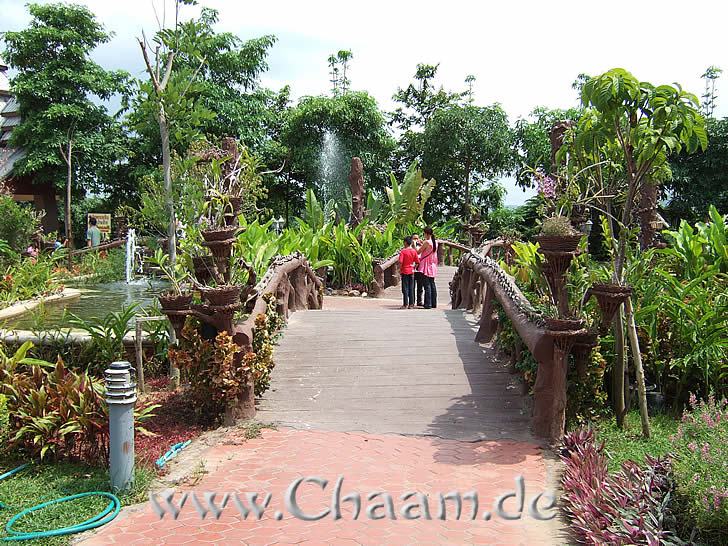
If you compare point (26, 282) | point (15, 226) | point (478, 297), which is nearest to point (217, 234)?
point (478, 297)

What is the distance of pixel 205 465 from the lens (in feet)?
16.0

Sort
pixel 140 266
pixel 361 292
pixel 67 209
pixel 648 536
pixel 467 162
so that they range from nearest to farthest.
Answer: pixel 648 536 < pixel 361 292 < pixel 140 266 < pixel 67 209 < pixel 467 162

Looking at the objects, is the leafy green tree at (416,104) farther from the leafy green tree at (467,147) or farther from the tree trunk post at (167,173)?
the tree trunk post at (167,173)

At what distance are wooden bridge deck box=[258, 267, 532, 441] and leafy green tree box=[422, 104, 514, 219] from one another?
696 inches

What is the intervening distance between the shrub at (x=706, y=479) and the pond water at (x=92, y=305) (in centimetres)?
612

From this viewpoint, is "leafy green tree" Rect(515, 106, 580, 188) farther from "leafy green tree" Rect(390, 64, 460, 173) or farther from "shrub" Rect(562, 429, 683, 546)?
"shrub" Rect(562, 429, 683, 546)

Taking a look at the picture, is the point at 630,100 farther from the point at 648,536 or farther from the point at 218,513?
the point at 218,513

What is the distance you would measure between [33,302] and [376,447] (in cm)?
921

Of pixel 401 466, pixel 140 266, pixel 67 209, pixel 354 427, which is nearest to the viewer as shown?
pixel 401 466

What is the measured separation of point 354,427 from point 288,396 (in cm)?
97

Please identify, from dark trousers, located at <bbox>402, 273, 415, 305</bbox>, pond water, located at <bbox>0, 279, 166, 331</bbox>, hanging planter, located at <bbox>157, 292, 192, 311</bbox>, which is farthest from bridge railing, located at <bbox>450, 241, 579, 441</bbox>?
dark trousers, located at <bbox>402, 273, 415, 305</bbox>

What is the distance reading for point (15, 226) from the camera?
1551cm

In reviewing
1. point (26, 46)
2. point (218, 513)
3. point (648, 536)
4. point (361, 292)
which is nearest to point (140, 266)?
point (361, 292)

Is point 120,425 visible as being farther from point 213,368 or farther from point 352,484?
point 352,484
